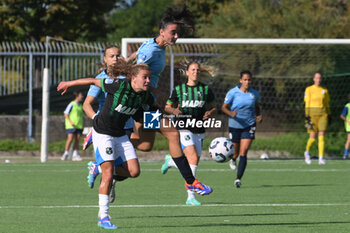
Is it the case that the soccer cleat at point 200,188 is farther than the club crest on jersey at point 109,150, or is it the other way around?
the soccer cleat at point 200,188

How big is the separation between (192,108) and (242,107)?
2.44 metres

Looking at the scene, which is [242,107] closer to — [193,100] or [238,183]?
[238,183]

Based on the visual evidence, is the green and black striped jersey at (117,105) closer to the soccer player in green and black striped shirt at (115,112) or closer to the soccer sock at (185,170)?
the soccer player in green and black striped shirt at (115,112)

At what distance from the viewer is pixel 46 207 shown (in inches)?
393

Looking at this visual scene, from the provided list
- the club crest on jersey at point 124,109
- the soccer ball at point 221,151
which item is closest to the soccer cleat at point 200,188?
the club crest on jersey at point 124,109

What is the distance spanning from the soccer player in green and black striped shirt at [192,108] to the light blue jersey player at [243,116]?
1737 millimetres

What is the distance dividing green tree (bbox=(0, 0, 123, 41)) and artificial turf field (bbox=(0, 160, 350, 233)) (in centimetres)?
1485

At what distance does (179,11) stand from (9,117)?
15.0 metres

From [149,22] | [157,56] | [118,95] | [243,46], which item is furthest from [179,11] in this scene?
[149,22]

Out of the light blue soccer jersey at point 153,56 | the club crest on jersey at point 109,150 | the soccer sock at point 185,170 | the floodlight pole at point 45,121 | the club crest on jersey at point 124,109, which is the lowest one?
the floodlight pole at point 45,121

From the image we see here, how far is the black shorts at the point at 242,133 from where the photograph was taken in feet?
43.5

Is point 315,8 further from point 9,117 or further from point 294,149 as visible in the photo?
point 9,117

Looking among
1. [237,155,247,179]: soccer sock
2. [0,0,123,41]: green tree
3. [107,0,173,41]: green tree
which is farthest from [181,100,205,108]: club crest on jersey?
[107,0,173,41]: green tree

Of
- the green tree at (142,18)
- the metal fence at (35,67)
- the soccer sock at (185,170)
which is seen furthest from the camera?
the green tree at (142,18)
